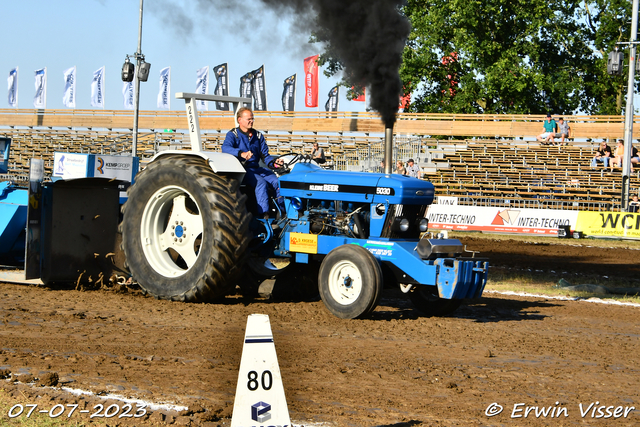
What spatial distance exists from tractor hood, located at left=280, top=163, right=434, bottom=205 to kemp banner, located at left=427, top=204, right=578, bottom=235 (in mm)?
14144

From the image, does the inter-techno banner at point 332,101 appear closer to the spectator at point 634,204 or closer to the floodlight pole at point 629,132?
the floodlight pole at point 629,132

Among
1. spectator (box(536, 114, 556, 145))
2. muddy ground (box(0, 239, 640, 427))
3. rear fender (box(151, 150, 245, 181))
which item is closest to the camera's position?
muddy ground (box(0, 239, 640, 427))

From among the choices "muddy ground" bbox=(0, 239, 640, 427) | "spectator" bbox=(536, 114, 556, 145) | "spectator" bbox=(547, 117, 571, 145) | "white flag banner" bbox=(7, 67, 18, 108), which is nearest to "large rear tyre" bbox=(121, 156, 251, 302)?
"muddy ground" bbox=(0, 239, 640, 427)

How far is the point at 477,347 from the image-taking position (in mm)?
6090

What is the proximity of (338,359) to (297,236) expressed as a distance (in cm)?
243

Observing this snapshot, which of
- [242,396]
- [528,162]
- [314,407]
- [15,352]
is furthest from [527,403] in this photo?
[528,162]

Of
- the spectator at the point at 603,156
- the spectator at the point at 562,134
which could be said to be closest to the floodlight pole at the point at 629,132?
the spectator at the point at 603,156

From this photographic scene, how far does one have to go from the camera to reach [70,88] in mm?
47125

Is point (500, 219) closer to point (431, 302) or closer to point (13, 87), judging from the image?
A: point (431, 302)

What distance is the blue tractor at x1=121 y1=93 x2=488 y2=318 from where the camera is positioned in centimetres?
698

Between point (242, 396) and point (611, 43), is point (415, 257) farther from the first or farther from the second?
point (611, 43)

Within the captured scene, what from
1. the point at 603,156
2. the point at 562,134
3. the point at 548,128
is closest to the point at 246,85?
the point at 548,128

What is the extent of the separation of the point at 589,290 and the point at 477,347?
16.0 feet

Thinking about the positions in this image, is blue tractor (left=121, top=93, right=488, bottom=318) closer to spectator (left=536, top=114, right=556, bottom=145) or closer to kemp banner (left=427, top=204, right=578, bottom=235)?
kemp banner (left=427, top=204, right=578, bottom=235)
